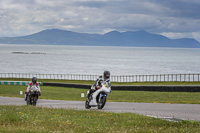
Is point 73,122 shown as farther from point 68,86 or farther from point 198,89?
point 68,86

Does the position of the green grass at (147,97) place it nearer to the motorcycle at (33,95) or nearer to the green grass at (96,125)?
the motorcycle at (33,95)

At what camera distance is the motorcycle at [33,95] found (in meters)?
19.8

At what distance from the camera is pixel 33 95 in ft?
66.4

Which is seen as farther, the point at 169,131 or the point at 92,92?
the point at 92,92

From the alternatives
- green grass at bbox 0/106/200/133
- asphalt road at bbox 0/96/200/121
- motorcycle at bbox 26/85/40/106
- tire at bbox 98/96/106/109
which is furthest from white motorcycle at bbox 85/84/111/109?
motorcycle at bbox 26/85/40/106

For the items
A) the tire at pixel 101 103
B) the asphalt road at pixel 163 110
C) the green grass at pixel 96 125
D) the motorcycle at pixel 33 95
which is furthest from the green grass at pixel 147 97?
the green grass at pixel 96 125

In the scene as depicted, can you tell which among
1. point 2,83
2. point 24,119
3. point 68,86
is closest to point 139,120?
point 24,119

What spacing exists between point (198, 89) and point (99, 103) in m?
23.0

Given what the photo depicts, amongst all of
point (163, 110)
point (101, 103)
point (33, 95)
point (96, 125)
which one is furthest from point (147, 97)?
point (96, 125)

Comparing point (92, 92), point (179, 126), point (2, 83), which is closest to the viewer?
point (179, 126)

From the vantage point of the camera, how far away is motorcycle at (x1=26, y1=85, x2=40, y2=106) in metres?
19.8

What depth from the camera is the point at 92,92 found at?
56.3 feet

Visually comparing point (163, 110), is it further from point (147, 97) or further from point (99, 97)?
point (147, 97)

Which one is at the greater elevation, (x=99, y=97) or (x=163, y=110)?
(x=99, y=97)
